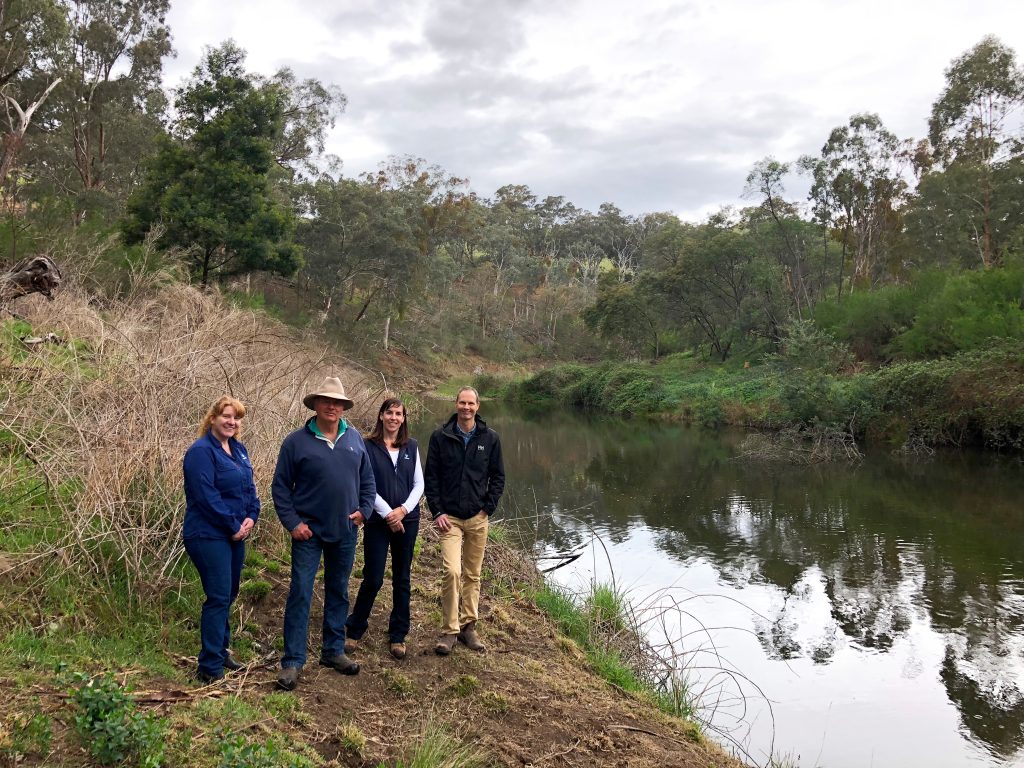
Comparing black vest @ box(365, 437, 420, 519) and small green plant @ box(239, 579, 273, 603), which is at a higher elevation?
black vest @ box(365, 437, 420, 519)

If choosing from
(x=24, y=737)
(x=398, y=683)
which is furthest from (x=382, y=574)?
(x=24, y=737)

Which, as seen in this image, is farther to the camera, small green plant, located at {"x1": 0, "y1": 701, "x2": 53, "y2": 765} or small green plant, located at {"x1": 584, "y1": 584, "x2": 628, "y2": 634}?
small green plant, located at {"x1": 584, "y1": 584, "x2": 628, "y2": 634}

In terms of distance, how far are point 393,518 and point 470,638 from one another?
118 cm

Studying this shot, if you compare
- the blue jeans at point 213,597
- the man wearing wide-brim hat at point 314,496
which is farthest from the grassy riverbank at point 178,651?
the man wearing wide-brim hat at point 314,496

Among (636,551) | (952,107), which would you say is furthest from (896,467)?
(952,107)

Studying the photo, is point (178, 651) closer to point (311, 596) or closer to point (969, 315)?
point (311, 596)

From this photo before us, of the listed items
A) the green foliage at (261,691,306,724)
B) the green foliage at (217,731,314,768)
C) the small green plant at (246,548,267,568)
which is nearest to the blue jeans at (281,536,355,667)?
the green foliage at (261,691,306,724)

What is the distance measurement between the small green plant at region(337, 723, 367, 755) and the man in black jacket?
1389mm

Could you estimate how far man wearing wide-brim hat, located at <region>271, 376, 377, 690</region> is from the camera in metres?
4.45

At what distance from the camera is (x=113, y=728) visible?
300cm

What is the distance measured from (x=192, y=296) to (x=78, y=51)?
26639 millimetres

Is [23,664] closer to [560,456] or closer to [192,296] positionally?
[192,296]

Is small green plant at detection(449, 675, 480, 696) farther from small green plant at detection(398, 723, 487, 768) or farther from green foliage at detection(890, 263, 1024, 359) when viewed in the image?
green foliage at detection(890, 263, 1024, 359)

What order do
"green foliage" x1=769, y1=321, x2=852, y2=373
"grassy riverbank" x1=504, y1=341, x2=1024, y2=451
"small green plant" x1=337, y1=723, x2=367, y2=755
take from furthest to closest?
1. "green foliage" x1=769, y1=321, x2=852, y2=373
2. "grassy riverbank" x1=504, y1=341, x2=1024, y2=451
3. "small green plant" x1=337, y1=723, x2=367, y2=755
